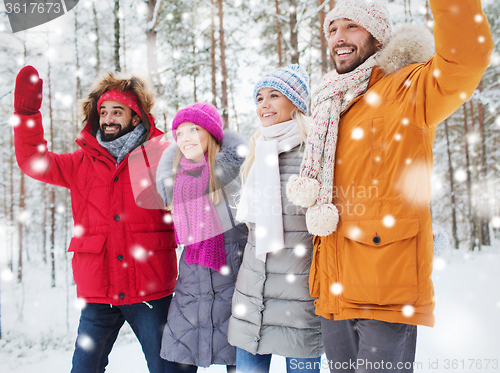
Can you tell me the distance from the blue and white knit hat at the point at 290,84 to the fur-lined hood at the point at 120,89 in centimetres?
113

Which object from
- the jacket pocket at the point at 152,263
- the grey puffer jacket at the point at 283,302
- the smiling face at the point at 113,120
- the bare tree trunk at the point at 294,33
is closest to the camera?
the grey puffer jacket at the point at 283,302

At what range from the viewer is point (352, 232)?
1.54m

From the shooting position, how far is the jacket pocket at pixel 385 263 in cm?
140

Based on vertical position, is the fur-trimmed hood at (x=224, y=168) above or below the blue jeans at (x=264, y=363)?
above

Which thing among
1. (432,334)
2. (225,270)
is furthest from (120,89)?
(432,334)

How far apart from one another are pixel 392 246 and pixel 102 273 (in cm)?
209

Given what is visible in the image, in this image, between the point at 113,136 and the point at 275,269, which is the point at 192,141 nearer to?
the point at 113,136

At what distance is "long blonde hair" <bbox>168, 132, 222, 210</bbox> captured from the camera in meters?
2.41

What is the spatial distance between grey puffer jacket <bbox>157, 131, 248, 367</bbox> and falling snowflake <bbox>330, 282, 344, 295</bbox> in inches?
36.1

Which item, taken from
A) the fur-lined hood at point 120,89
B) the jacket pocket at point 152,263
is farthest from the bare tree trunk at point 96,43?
the jacket pocket at point 152,263

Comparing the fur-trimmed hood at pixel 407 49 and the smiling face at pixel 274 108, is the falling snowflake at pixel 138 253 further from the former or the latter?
the fur-trimmed hood at pixel 407 49

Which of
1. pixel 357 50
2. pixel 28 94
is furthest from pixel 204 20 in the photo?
pixel 357 50

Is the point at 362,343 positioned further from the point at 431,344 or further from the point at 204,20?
the point at 204,20

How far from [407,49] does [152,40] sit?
19.5 ft
